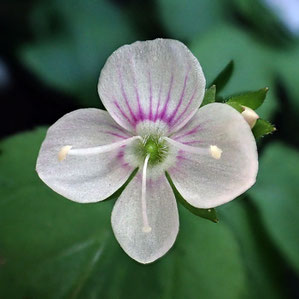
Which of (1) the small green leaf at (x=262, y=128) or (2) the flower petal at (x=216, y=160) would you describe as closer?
(2) the flower petal at (x=216, y=160)

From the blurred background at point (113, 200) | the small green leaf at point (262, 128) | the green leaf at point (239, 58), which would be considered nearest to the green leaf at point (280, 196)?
the blurred background at point (113, 200)

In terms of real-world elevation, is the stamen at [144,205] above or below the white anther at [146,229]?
above

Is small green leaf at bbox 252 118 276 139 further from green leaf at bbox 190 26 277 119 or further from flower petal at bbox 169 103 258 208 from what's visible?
green leaf at bbox 190 26 277 119

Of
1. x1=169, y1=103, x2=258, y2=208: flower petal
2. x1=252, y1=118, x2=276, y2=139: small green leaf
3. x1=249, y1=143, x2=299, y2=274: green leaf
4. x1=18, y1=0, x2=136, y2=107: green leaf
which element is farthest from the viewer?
x1=18, y1=0, x2=136, y2=107: green leaf

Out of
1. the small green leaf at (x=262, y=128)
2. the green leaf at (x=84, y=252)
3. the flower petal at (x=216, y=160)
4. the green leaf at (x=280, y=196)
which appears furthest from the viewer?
the green leaf at (x=280, y=196)

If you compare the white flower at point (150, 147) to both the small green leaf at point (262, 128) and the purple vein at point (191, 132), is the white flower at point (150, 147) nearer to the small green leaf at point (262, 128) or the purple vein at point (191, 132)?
the purple vein at point (191, 132)

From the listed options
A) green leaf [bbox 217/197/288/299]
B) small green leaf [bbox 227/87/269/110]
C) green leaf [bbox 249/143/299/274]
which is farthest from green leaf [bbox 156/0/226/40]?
small green leaf [bbox 227/87/269/110]

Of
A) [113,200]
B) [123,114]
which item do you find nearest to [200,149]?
[123,114]
